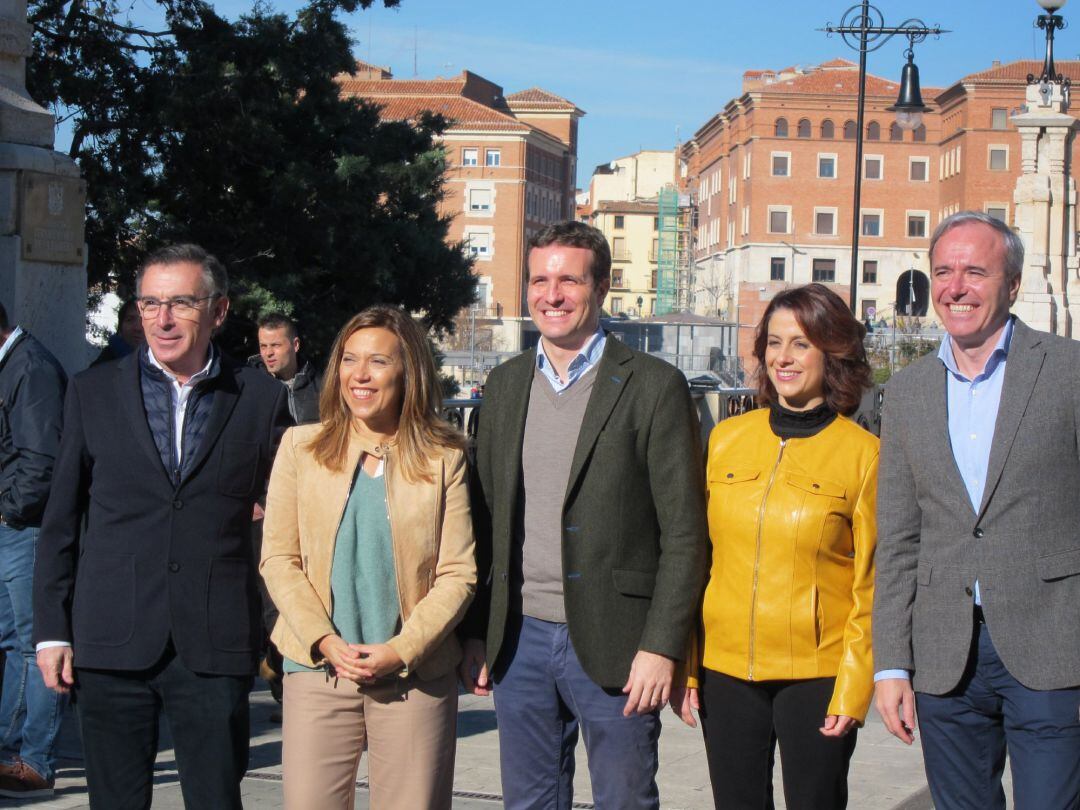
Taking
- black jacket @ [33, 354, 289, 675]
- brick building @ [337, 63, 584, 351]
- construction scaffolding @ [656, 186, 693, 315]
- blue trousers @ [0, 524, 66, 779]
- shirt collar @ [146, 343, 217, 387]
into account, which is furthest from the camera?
construction scaffolding @ [656, 186, 693, 315]

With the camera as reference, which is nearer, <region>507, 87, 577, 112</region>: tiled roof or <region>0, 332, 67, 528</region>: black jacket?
<region>0, 332, 67, 528</region>: black jacket

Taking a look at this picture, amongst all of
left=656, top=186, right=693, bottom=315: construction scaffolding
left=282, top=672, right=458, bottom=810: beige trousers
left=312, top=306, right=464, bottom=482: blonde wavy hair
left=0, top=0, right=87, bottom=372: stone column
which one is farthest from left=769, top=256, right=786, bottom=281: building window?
left=282, top=672, right=458, bottom=810: beige trousers

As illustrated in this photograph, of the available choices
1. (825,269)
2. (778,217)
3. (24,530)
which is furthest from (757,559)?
(778,217)

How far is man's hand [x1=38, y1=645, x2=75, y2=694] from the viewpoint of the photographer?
4480 millimetres

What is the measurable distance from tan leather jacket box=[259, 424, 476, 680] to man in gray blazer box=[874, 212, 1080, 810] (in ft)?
4.17

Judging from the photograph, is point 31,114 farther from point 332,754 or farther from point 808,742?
point 808,742

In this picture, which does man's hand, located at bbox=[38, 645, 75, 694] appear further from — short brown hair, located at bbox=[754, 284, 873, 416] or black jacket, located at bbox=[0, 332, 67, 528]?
short brown hair, located at bbox=[754, 284, 873, 416]

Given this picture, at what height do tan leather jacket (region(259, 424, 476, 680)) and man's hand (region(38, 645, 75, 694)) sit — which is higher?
tan leather jacket (region(259, 424, 476, 680))

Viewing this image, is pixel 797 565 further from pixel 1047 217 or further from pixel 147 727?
pixel 1047 217

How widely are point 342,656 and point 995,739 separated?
190cm

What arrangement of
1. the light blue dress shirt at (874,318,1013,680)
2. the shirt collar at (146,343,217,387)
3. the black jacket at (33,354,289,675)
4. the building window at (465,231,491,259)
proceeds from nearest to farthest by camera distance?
1. the light blue dress shirt at (874,318,1013,680)
2. the black jacket at (33,354,289,675)
3. the shirt collar at (146,343,217,387)
4. the building window at (465,231,491,259)

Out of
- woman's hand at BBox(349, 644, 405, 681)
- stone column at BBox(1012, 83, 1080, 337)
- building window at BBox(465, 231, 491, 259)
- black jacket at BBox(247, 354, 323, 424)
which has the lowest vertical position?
woman's hand at BBox(349, 644, 405, 681)

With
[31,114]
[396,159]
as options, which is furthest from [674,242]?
[31,114]

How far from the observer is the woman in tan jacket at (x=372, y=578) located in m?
4.32
